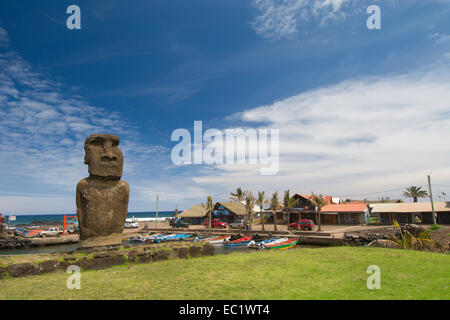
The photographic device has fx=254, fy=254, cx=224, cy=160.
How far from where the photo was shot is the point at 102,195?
14.4 m

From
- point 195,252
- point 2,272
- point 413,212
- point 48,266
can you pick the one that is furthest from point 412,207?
point 2,272

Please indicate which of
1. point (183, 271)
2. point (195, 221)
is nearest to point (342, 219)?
point (195, 221)

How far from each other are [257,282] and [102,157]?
11.4 meters

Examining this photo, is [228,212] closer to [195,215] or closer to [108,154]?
[195,215]

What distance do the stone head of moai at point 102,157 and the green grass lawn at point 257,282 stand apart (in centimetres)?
592

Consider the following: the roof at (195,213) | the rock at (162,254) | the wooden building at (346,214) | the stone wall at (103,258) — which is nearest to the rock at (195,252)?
the stone wall at (103,258)

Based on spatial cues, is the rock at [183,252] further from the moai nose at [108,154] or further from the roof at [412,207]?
the roof at [412,207]

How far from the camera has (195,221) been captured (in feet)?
201

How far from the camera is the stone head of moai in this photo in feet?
48.0

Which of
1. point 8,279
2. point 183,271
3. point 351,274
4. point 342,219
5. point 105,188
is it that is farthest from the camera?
point 342,219
